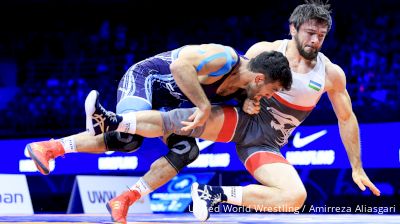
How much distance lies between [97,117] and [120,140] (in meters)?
0.37

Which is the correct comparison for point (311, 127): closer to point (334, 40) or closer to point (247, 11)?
point (334, 40)

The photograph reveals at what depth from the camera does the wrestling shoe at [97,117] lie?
11.7 feet

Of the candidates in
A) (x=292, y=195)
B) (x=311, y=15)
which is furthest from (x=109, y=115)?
(x=311, y=15)

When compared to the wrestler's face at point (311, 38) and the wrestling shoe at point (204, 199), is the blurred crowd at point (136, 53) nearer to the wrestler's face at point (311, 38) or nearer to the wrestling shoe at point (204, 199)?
the wrestler's face at point (311, 38)

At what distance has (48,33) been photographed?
12742 mm

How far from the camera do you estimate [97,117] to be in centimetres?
360

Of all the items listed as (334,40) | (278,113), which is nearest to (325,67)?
(278,113)

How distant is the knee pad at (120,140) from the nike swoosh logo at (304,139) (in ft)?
11.8

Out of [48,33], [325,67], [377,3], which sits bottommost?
[48,33]

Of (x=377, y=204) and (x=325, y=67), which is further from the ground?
(x=325, y=67)

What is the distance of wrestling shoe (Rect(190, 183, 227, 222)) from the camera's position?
12.0 ft

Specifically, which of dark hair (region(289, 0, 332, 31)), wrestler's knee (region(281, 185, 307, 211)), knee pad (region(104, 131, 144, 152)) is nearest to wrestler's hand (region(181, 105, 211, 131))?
knee pad (region(104, 131, 144, 152))

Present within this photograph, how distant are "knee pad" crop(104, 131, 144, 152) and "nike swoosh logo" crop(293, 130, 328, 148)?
359 centimetres

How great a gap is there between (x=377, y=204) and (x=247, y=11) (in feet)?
17.8
